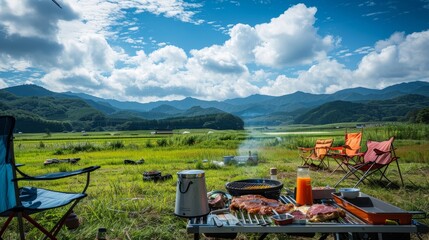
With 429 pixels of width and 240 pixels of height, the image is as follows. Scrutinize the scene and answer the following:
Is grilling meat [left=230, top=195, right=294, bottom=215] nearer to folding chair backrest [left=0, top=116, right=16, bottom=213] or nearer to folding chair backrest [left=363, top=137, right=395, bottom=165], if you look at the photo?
folding chair backrest [left=0, top=116, right=16, bottom=213]

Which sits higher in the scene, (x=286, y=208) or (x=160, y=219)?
(x=286, y=208)

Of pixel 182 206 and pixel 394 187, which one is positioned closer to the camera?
pixel 182 206

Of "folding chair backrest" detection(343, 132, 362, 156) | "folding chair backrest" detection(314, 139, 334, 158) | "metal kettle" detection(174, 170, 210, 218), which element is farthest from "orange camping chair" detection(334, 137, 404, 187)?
"metal kettle" detection(174, 170, 210, 218)

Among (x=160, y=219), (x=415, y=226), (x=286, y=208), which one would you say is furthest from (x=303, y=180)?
(x=160, y=219)

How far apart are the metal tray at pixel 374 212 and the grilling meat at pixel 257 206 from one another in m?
0.41

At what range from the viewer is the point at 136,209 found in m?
4.02

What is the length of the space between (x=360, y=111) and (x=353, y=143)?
99.5 m

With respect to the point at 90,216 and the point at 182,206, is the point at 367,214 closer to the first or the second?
the point at 182,206

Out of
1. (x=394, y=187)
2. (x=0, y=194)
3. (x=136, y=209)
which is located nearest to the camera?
(x=0, y=194)

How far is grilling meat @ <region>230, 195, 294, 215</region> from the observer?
2.29 metres

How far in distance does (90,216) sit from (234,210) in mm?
2123

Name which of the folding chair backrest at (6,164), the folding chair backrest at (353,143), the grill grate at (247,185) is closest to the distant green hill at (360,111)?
the folding chair backrest at (353,143)

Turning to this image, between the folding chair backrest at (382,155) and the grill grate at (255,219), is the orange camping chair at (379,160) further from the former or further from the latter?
the grill grate at (255,219)

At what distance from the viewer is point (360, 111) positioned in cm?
9894
